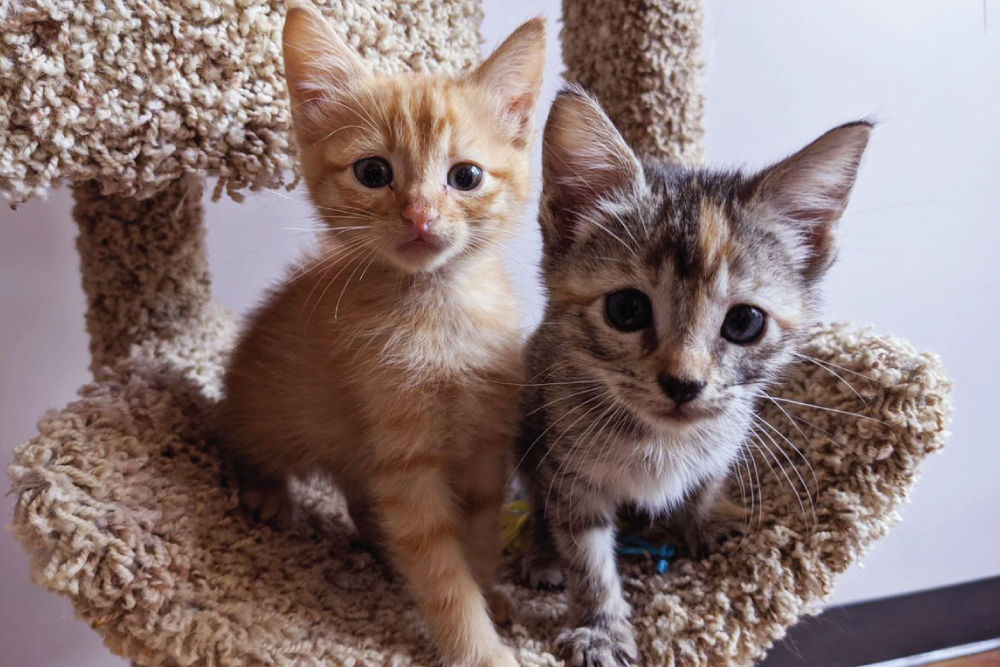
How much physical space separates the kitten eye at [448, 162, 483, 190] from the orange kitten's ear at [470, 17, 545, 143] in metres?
0.12

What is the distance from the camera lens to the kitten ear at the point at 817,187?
861 millimetres

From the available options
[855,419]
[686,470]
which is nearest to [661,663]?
[686,470]

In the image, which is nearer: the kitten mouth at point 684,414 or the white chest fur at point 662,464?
the kitten mouth at point 684,414

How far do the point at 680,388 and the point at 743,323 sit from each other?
0.13 metres

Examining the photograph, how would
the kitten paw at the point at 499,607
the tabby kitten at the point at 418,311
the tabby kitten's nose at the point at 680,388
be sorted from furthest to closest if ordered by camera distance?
the kitten paw at the point at 499,607 → the tabby kitten at the point at 418,311 → the tabby kitten's nose at the point at 680,388

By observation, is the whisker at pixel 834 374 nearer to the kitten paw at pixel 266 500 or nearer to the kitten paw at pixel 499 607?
the kitten paw at pixel 499 607

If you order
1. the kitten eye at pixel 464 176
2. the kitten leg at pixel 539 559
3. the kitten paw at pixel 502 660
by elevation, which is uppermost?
the kitten eye at pixel 464 176

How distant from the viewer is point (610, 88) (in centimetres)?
128

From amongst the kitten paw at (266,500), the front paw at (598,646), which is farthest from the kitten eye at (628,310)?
the kitten paw at (266,500)

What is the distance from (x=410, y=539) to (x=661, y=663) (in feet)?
1.04

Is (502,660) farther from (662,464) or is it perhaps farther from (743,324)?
(743,324)

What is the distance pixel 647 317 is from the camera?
88cm

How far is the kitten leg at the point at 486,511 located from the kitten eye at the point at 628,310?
0.23 m

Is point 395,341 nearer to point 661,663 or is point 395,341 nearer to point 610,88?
point 661,663
